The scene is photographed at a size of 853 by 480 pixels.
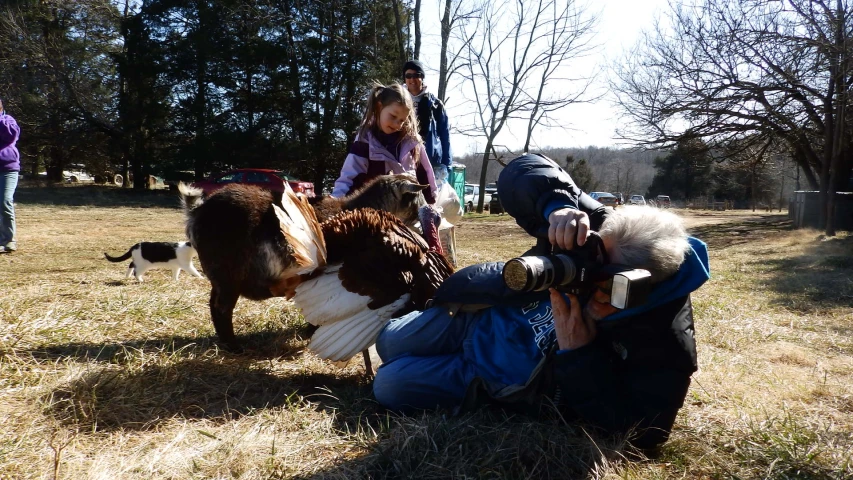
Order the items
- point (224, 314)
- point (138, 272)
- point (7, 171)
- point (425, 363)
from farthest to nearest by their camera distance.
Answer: point (7, 171)
point (138, 272)
point (224, 314)
point (425, 363)

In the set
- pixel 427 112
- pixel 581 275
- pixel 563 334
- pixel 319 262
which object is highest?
pixel 427 112

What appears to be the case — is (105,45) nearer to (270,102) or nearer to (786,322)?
(270,102)

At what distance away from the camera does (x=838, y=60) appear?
9.83 m

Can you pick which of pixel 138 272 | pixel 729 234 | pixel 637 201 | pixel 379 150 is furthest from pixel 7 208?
pixel 637 201

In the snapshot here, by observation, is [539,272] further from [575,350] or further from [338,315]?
[338,315]

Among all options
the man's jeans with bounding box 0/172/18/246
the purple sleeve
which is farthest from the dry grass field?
the purple sleeve

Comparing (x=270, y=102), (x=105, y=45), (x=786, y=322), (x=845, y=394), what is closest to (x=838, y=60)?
(x=786, y=322)

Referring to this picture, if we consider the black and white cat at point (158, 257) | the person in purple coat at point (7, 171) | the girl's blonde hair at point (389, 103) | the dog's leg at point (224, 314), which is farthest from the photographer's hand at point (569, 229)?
the person in purple coat at point (7, 171)

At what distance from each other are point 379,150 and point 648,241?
2.61m

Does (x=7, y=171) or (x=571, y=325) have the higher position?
(x=7, y=171)

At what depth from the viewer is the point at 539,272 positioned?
1.55 m

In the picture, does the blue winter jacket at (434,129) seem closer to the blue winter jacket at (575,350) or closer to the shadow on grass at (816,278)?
the blue winter jacket at (575,350)

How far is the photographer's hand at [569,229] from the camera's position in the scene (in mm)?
1710

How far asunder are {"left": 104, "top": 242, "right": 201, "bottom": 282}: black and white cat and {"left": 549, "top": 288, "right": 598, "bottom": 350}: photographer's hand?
4.68m
